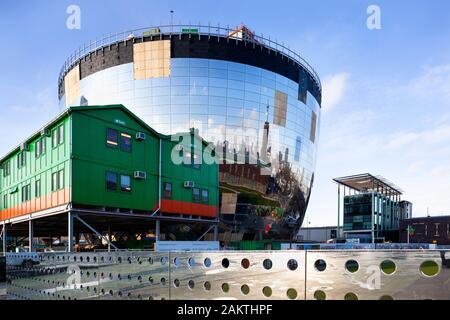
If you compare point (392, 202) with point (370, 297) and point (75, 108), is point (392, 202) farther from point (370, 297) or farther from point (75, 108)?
point (370, 297)

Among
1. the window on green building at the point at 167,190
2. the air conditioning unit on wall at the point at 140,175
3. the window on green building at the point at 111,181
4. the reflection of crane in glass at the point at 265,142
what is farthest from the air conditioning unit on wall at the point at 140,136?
the reflection of crane in glass at the point at 265,142

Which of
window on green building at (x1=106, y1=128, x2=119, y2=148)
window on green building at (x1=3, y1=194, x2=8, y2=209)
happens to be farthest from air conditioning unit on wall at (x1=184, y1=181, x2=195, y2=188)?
window on green building at (x1=3, y1=194, x2=8, y2=209)

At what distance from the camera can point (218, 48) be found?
6444 cm

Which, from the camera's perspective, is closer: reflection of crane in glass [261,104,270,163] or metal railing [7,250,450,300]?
metal railing [7,250,450,300]

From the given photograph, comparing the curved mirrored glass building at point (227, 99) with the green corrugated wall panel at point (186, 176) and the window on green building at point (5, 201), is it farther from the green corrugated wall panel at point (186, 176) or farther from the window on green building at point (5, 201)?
→ the window on green building at point (5, 201)

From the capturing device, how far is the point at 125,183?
91.6 feet

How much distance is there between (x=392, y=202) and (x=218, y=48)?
7945 centimetres

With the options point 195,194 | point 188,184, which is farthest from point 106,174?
point 195,194

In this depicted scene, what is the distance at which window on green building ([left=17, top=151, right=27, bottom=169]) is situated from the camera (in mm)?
32500

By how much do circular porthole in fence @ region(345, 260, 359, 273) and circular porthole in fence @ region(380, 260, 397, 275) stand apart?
0.33 metres

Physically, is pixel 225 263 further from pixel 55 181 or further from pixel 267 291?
pixel 55 181

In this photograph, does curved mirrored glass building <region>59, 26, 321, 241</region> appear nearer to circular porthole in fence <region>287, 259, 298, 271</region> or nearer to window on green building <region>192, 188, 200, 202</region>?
window on green building <region>192, 188, 200, 202</region>

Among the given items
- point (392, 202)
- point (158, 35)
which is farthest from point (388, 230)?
point (158, 35)

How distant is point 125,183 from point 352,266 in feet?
81.7
